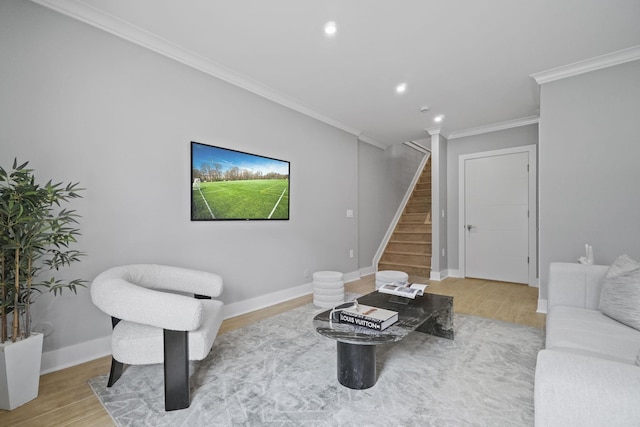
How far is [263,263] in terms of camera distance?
3.46 meters

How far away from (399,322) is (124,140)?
2.46 m

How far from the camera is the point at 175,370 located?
5.31ft

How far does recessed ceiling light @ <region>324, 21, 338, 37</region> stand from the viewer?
2.31 metres

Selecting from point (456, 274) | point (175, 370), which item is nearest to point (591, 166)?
point (456, 274)

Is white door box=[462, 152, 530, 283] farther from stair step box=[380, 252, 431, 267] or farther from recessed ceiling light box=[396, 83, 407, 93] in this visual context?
recessed ceiling light box=[396, 83, 407, 93]

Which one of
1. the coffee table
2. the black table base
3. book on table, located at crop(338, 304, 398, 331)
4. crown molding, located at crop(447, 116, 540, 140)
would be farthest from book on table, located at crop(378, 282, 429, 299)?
crown molding, located at crop(447, 116, 540, 140)

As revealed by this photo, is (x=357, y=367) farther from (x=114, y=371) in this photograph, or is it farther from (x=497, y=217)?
(x=497, y=217)

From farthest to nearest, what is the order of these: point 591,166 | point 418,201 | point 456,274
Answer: point 418,201, point 456,274, point 591,166

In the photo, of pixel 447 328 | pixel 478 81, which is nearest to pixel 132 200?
pixel 447 328

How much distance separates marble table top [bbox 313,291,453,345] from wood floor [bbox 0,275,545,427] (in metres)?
0.89

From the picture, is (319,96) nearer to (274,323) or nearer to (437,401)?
(274,323)

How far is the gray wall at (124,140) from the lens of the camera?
1972 mm

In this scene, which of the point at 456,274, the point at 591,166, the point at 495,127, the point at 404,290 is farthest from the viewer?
the point at 456,274

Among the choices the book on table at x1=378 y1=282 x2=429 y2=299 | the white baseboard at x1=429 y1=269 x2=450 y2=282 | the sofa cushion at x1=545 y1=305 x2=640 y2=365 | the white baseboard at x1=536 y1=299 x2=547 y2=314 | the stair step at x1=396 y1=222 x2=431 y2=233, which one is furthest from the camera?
the stair step at x1=396 y1=222 x2=431 y2=233
